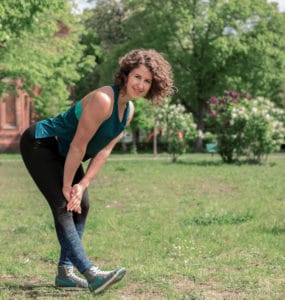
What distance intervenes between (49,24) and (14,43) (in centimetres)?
185

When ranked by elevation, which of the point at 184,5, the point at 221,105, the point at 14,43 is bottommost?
the point at 221,105

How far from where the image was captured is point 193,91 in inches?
1884

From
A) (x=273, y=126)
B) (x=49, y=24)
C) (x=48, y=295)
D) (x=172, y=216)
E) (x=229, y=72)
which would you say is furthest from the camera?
(x=229, y=72)

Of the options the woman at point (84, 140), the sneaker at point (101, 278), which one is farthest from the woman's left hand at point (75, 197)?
the sneaker at point (101, 278)

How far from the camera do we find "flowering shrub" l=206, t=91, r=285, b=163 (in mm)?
22953

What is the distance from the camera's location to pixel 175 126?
25.3m

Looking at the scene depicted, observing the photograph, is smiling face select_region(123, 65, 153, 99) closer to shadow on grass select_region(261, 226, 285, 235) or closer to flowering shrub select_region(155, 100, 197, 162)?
shadow on grass select_region(261, 226, 285, 235)

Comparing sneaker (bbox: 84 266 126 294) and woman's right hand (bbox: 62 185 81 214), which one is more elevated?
woman's right hand (bbox: 62 185 81 214)

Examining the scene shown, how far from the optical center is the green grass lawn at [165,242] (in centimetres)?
520

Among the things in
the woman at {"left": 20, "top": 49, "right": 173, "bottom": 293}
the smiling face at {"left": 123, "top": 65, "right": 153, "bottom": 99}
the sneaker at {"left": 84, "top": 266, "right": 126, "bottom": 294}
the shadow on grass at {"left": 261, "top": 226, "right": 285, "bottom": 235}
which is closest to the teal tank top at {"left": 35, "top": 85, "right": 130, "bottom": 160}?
the woman at {"left": 20, "top": 49, "right": 173, "bottom": 293}

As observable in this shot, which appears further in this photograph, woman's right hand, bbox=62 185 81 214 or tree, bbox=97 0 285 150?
tree, bbox=97 0 285 150

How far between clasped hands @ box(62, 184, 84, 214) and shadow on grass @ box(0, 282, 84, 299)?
27.8 inches

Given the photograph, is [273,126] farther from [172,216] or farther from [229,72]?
[229,72]

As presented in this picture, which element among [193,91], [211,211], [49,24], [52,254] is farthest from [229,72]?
[52,254]
